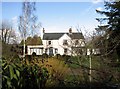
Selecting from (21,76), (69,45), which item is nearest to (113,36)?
(69,45)

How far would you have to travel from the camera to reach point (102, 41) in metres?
2.29

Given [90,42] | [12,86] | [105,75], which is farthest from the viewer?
[90,42]

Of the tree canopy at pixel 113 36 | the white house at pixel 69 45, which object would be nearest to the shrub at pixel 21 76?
the white house at pixel 69 45

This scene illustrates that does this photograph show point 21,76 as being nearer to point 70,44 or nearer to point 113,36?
point 113,36

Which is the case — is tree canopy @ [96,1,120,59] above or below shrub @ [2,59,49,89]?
above

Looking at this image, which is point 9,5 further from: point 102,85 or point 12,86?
point 102,85

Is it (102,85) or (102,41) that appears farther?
(102,41)

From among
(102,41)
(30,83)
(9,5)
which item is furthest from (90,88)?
(9,5)

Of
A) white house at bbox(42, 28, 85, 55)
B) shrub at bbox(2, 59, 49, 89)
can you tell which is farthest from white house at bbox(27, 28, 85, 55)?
Answer: shrub at bbox(2, 59, 49, 89)

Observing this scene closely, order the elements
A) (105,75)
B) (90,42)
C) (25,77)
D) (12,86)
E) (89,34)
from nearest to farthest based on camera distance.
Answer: (12,86), (25,77), (105,75), (90,42), (89,34)

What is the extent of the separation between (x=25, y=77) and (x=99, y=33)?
1.27 meters

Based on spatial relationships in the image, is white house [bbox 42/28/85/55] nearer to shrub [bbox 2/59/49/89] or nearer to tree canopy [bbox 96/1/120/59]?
tree canopy [bbox 96/1/120/59]

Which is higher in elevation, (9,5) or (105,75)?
(9,5)

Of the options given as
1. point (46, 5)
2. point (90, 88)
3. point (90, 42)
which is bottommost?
point (90, 88)
